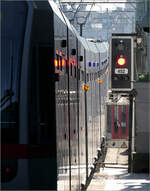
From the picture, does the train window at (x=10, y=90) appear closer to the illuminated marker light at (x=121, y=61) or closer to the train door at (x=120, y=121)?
the illuminated marker light at (x=121, y=61)

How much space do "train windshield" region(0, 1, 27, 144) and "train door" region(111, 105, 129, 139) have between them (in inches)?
568

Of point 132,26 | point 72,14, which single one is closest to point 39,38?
point 72,14

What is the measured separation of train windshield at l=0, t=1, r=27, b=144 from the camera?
171 inches

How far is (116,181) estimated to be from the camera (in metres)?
15.6

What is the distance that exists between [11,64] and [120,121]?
17160 mm

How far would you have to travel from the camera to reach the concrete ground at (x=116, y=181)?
528 inches

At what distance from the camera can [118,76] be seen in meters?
13.5

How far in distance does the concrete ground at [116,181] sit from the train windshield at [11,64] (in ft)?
24.2

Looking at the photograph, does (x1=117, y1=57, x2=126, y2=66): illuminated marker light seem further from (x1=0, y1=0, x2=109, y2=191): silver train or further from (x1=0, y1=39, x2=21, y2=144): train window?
(x1=0, y1=39, x2=21, y2=144): train window

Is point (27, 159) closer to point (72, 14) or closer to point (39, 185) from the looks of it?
point (39, 185)

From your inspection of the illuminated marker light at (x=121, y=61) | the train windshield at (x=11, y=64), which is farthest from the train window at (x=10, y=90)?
the illuminated marker light at (x=121, y=61)

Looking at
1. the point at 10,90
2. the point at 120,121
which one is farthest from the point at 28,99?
the point at 120,121

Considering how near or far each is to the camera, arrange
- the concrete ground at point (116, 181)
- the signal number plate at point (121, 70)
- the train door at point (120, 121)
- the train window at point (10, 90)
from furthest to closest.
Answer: the train door at point (120, 121)
the concrete ground at point (116, 181)
the signal number plate at point (121, 70)
the train window at point (10, 90)

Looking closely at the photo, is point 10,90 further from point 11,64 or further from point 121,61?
point 121,61
